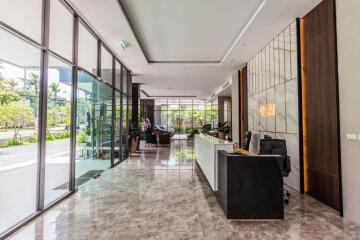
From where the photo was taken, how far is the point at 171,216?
138 inches

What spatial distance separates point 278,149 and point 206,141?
1.48m

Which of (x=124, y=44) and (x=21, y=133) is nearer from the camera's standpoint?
(x=21, y=133)

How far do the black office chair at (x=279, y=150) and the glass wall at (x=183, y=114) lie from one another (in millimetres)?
17453

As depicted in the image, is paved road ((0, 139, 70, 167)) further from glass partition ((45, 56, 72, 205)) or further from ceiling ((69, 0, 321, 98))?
ceiling ((69, 0, 321, 98))

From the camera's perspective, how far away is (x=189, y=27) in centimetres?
584

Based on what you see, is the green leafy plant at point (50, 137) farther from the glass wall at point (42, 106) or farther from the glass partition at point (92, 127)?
the glass partition at point (92, 127)

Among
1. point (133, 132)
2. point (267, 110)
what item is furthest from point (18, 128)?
point (133, 132)

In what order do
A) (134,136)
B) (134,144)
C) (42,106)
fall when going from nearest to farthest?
(42,106)
(134,136)
(134,144)

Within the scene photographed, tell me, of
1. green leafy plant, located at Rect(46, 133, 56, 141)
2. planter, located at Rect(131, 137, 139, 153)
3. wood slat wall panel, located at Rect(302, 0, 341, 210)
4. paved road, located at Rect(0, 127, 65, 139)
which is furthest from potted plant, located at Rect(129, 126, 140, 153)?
wood slat wall panel, located at Rect(302, 0, 341, 210)

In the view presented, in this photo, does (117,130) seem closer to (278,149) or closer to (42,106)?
(42,106)

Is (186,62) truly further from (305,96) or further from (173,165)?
(305,96)

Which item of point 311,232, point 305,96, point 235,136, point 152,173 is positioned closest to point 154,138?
point 235,136

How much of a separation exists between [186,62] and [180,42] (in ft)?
6.30

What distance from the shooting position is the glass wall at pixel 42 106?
307cm
